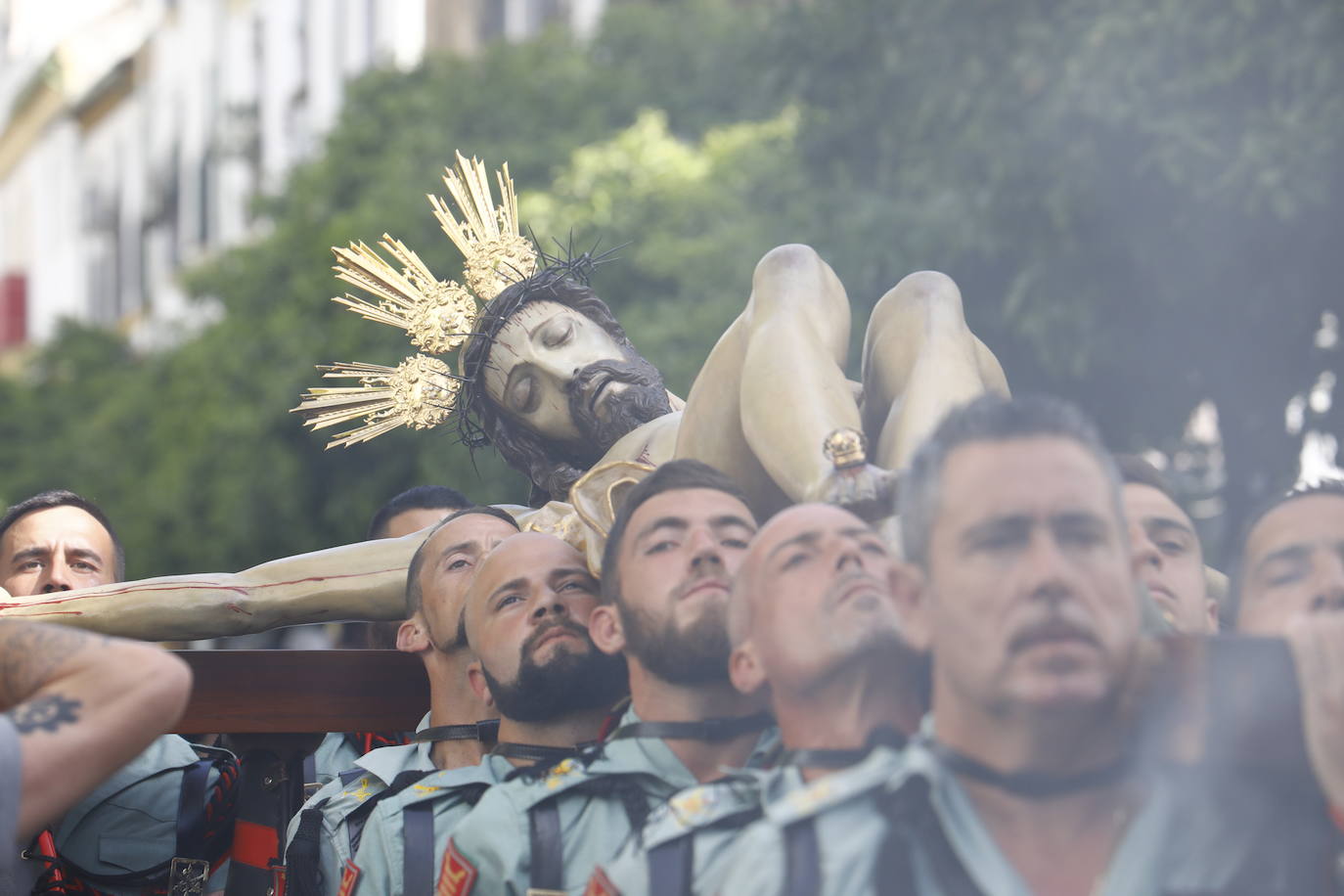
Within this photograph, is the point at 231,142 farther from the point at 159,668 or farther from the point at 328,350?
the point at 159,668

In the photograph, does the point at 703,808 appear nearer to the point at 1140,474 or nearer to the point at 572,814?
the point at 572,814

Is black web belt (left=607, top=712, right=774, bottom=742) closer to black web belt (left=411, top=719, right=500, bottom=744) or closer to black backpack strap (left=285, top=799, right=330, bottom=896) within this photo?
black web belt (left=411, top=719, right=500, bottom=744)

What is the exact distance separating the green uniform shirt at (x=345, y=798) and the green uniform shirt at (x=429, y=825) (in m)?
Answer: 0.22

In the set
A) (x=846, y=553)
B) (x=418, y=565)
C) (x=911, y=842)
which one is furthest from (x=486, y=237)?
(x=911, y=842)

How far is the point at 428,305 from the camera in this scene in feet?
18.4

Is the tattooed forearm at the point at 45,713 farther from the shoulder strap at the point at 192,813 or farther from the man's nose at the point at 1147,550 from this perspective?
the shoulder strap at the point at 192,813

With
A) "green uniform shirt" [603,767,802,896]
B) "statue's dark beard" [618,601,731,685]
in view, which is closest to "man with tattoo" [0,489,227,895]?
"statue's dark beard" [618,601,731,685]

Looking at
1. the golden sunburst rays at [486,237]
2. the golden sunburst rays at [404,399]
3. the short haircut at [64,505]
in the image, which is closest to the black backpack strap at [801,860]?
the golden sunburst rays at [404,399]

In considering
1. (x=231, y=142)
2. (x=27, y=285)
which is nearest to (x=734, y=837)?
(x=231, y=142)

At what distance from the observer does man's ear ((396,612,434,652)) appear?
185 inches

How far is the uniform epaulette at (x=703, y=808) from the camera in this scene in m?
3.10

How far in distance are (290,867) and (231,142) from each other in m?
29.3

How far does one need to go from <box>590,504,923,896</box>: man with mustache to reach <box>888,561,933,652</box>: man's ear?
0.15 feet

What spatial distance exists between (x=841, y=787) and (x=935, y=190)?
830cm
